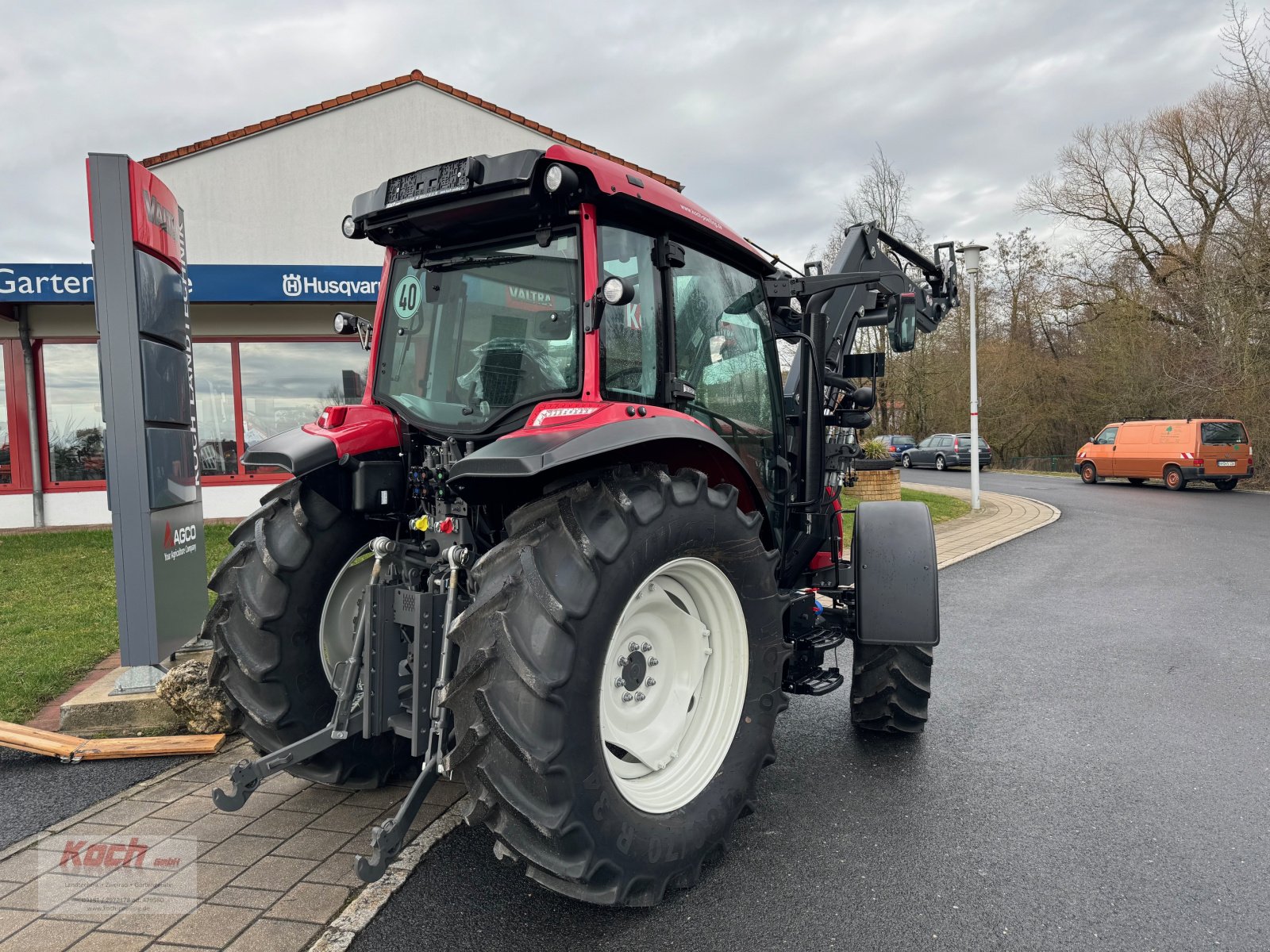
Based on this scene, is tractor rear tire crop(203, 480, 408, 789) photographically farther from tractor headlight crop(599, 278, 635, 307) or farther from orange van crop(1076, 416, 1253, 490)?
orange van crop(1076, 416, 1253, 490)

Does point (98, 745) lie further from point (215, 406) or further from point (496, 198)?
point (215, 406)

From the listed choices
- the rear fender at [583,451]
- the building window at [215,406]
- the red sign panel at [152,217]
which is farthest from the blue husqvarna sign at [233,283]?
the rear fender at [583,451]

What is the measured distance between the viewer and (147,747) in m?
4.06

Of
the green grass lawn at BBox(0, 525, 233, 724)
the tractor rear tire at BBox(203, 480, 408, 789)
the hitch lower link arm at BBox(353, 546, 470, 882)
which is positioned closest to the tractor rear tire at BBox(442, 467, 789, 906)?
the hitch lower link arm at BBox(353, 546, 470, 882)

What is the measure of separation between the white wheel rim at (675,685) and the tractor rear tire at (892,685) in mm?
1229

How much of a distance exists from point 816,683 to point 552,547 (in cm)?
199

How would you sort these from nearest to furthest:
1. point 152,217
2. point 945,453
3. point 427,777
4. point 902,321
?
1. point 427,777
2. point 152,217
3. point 902,321
4. point 945,453

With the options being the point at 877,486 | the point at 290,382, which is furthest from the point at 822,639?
the point at 877,486

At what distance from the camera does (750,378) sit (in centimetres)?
379

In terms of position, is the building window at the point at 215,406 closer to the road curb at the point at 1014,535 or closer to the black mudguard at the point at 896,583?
the road curb at the point at 1014,535

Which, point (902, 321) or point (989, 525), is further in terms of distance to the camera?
point (989, 525)

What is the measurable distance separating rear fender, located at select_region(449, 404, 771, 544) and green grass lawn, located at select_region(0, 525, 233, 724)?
373 centimetres

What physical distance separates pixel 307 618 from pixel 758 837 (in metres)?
1.94

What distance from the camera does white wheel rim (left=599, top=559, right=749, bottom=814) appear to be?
2844 mm
